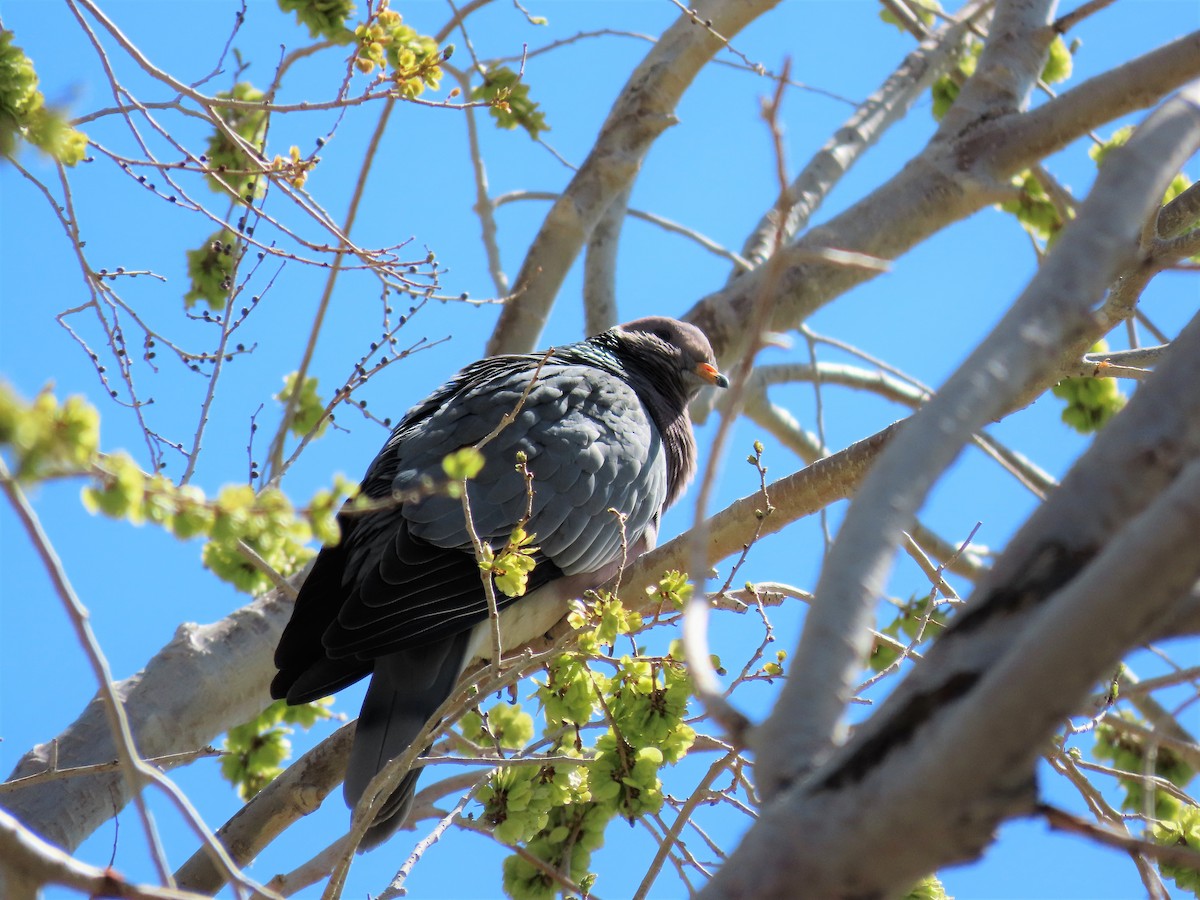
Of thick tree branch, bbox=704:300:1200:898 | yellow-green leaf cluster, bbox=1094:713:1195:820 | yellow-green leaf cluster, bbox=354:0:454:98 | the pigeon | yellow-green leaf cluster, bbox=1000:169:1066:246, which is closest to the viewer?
thick tree branch, bbox=704:300:1200:898

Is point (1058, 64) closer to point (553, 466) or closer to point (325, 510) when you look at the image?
point (553, 466)

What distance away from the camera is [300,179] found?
3.44 metres

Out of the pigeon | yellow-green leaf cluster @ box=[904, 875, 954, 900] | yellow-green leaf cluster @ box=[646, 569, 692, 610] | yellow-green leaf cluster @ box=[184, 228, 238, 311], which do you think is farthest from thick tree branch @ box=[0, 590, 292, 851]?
yellow-green leaf cluster @ box=[904, 875, 954, 900]

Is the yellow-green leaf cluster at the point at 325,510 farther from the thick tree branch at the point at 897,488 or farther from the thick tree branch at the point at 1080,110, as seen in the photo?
the thick tree branch at the point at 1080,110

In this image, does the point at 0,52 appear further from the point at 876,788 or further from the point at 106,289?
the point at 876,788

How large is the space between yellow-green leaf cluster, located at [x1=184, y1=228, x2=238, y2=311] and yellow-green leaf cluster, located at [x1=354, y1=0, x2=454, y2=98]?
114 cm

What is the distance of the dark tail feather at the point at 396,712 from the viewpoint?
3359 millimetres

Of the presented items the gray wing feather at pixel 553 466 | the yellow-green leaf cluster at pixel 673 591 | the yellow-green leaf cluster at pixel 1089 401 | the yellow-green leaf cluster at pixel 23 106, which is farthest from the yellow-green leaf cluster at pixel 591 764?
the yellow-green leaf cluster at pixel 1089 401

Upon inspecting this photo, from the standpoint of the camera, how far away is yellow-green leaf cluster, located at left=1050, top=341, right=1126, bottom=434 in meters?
4.46

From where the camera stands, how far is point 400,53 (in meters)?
3.24

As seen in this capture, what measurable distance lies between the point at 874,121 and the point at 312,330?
3.17m

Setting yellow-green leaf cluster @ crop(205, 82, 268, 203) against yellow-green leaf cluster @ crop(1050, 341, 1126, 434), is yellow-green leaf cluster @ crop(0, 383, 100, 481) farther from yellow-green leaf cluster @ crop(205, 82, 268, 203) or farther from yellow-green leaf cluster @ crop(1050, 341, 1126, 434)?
yellow-green leaf cluster @ crop(1050, 341, 1126, 434)

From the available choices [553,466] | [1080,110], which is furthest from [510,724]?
[1080,110]

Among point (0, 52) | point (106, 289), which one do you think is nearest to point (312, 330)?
point (106, 289)
